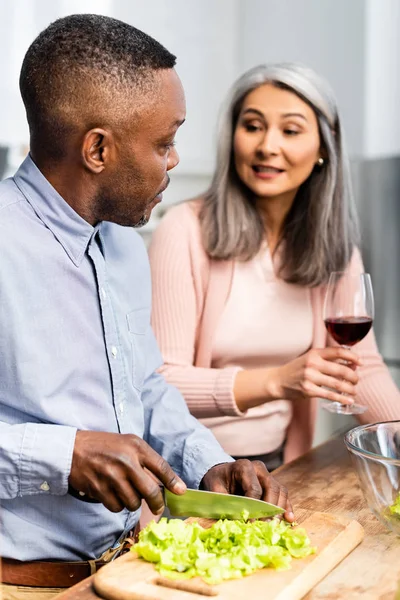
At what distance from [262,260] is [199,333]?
0.23 metres

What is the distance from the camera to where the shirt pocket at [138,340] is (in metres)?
1.34

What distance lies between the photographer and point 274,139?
1.90 m

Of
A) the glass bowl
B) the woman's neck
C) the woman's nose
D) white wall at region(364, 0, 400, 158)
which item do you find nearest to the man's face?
the glass bowl

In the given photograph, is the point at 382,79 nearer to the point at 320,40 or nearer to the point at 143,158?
the point at 320,40

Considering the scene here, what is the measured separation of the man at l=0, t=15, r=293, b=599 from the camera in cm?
110

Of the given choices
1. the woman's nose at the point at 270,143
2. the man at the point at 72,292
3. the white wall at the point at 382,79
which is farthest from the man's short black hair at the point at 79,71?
the white wall at the point at 382,79

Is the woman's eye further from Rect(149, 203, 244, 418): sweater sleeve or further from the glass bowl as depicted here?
the glass bowl

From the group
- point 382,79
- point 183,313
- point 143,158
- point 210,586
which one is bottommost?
point 210,586

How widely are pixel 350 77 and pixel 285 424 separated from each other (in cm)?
154

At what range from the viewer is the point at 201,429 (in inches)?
56.0

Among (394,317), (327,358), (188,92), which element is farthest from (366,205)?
(327,358)

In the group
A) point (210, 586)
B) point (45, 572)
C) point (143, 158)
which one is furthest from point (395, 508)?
point (143, 158)

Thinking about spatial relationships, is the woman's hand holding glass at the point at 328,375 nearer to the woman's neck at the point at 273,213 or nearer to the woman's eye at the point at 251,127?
the woman's neck at the point at 273,213

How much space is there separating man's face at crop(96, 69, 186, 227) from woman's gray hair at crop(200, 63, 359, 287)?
0.71 metres
